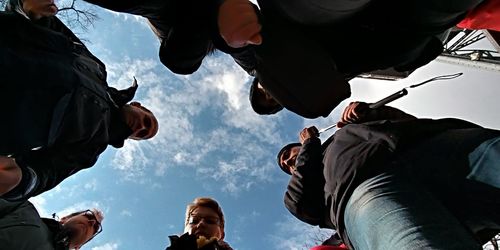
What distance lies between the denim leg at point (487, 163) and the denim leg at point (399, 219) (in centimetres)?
19

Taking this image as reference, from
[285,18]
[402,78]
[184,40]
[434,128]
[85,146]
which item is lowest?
[402,78]

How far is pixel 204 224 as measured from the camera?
2934 mm

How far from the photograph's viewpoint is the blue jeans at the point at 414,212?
132 cm

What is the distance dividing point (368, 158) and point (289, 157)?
48.6 inches

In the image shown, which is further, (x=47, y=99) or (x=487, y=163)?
(x=47, y=99)

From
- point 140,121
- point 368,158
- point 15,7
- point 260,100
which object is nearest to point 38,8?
point 15,7

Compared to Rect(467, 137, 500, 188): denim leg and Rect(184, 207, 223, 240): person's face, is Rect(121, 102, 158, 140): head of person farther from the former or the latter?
Rect(467, 137, 500, 188): denim leg

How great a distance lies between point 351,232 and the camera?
165 centimetres

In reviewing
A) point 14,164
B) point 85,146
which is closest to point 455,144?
point 14,164

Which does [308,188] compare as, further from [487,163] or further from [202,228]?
[202,228]

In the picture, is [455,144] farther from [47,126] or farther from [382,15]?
[47,126]

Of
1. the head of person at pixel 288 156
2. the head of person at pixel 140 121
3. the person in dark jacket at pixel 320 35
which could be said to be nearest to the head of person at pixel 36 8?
the head of person at pixel 140 121

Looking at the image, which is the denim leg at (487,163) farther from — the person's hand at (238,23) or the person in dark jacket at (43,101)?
the person in dark jacket at (43,101)

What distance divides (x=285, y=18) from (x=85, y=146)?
1565mm
